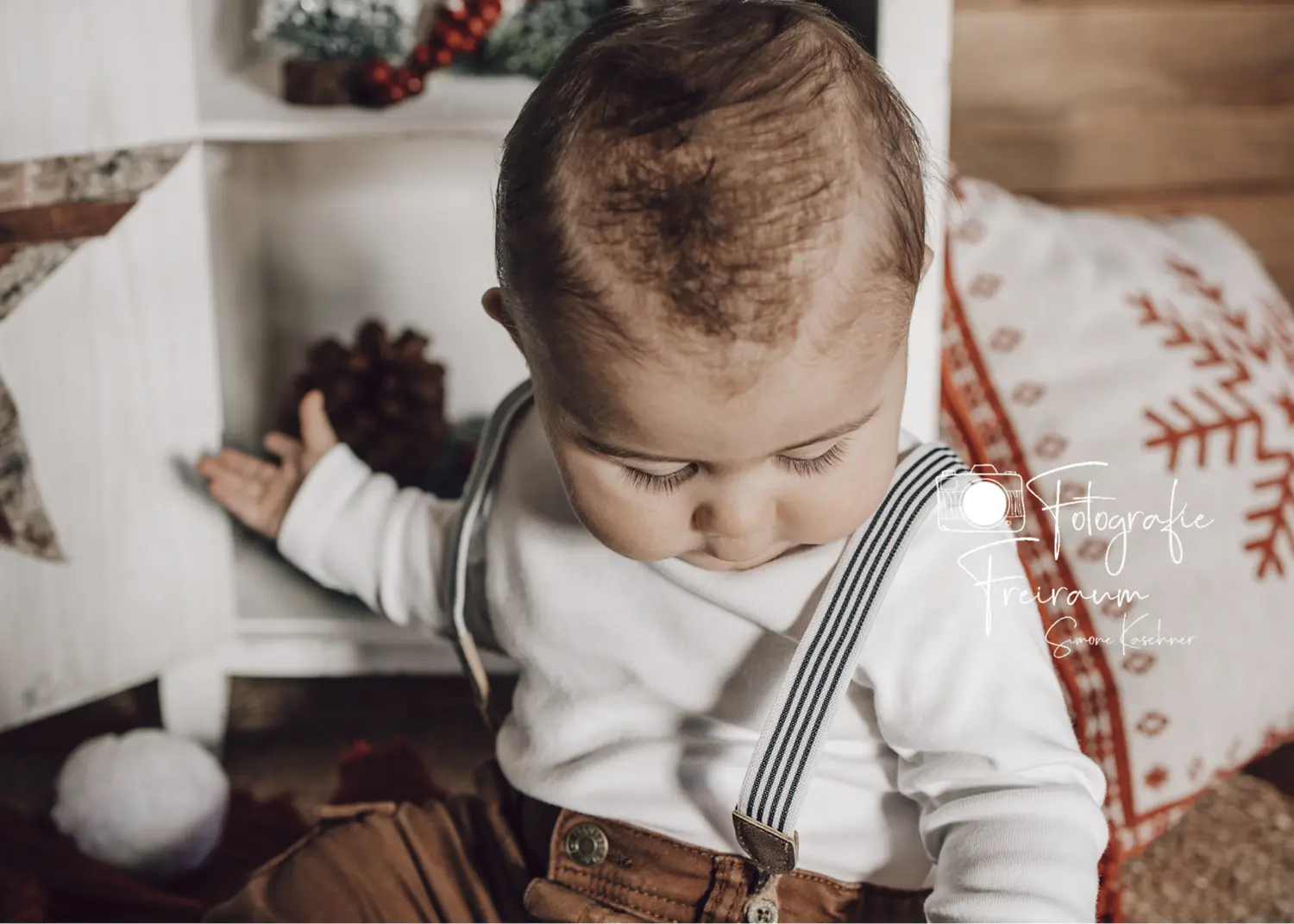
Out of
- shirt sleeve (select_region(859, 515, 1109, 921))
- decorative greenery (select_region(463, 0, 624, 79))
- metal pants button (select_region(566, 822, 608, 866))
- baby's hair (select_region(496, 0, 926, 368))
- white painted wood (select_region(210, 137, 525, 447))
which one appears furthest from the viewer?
white painted wood (select_region(210, 137, 525, 447))

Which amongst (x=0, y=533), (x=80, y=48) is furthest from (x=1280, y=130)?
(x=0, y=533)

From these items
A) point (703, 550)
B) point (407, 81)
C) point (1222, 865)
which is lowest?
point (1222, 865)

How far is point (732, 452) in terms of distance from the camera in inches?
20.1

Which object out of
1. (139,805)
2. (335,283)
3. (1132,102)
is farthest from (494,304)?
(1132,102)

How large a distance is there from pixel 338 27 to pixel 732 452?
568 mm

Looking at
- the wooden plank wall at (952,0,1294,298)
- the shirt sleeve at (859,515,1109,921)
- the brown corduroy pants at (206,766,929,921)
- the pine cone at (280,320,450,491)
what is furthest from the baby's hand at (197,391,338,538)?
the wooden plank wall at (952,0,1294,298)

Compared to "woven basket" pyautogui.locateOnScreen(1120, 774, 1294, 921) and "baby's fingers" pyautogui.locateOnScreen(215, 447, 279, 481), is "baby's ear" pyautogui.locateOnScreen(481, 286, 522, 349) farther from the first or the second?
"woven basket" pyautogui.locateOnScreen(1120, 774, 1294, 921)

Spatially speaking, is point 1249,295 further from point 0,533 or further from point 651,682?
point 0,533

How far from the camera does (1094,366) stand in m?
0.87

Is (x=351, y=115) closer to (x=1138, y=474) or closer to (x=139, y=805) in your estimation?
(x=139, y=805)

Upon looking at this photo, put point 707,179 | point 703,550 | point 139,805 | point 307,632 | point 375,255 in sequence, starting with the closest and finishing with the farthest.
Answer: point 707,179
point 703,550
point 139,805
point 307,632
point 375,255

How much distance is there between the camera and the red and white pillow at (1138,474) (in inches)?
31.9

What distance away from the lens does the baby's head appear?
1.53 feet

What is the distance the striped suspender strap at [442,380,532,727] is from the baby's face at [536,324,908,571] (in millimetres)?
171
